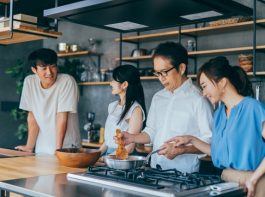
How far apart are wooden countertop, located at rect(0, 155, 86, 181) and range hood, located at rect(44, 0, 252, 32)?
83 centimetres

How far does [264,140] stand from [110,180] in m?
0.65

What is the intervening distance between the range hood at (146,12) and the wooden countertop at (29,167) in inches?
32.6

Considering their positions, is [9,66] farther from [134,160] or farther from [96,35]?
[134,160]

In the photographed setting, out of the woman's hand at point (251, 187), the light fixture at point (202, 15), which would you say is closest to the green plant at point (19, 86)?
the light fixture at point (202, 15)

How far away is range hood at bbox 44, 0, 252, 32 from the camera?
1.90 metres

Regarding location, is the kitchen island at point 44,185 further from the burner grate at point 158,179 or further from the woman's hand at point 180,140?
the woman's hand at point 180,140

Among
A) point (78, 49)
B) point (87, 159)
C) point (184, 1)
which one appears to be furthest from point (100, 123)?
point (184, 1)

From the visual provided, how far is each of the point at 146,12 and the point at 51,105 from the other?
1.23 metres

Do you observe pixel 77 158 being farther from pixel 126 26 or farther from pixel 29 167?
pixel 126 26

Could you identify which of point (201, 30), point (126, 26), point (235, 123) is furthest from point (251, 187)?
point (201, 30)

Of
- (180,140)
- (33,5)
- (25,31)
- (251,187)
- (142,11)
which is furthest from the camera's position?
(33,5)

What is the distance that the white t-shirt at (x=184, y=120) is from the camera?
2.14 meters

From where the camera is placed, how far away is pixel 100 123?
5.78 metres

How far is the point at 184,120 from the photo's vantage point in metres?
2.20
